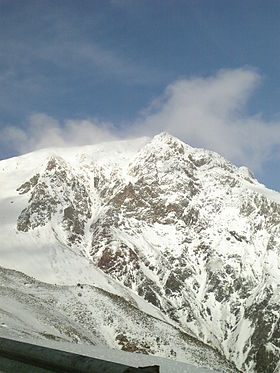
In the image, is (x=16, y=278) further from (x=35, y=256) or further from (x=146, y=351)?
(x=35, y=256)

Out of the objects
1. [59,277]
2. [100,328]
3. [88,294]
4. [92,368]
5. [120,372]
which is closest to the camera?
[120,372]

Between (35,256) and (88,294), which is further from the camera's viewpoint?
(35,256)

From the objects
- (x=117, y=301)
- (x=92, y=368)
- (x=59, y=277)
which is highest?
(x=59, y=277)

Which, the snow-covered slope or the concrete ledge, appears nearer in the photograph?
the concrete ledge

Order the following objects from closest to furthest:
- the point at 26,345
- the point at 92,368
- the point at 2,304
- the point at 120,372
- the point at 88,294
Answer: the point at 120,372
the point at 92,368
the point at 26,345
the point at 2,304
the point at 88,294

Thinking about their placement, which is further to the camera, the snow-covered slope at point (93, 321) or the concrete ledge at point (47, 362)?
the snow-covered slope at point (93, 321)

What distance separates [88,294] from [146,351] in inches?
609

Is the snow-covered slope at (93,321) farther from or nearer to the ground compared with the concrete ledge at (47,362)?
farther from the ground

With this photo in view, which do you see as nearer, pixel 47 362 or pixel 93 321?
pixel 47 362

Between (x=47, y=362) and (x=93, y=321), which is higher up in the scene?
(x=93, y=321)

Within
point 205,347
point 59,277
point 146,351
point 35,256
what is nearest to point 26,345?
point 146,351

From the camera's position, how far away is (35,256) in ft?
619

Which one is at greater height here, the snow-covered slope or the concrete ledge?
the snow-covered slope

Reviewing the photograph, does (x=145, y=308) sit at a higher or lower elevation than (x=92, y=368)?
higher
